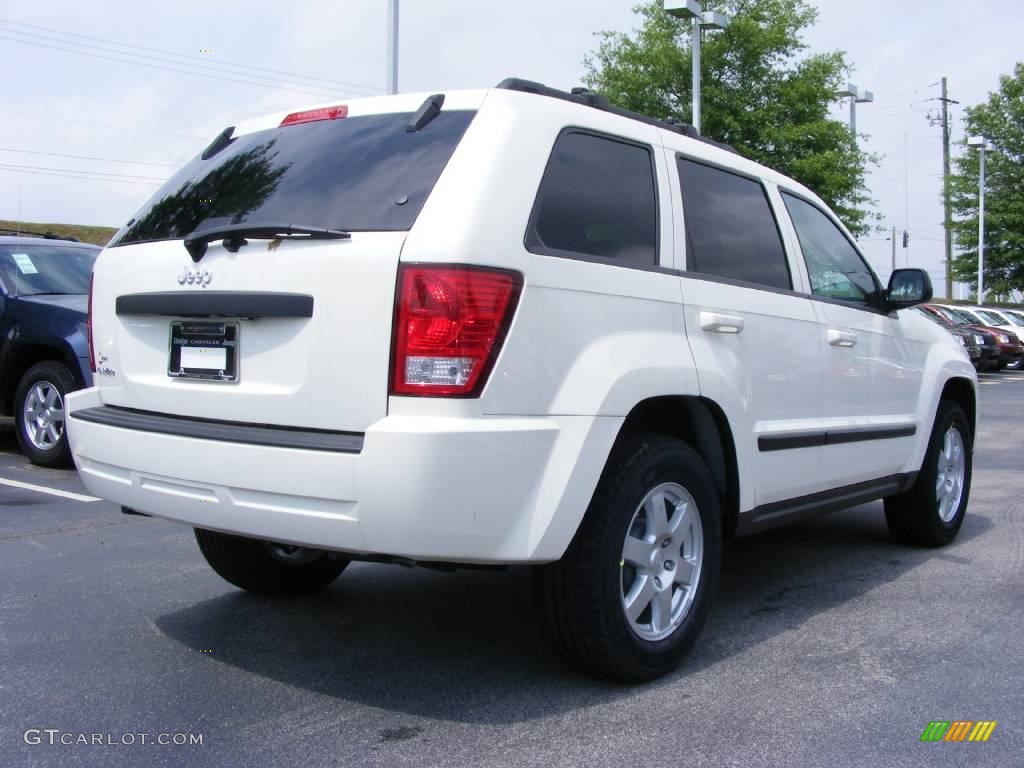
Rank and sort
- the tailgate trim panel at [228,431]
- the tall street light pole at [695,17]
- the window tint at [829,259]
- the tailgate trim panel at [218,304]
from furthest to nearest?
the tall street light pole at [695,17] → the window tint at [829,259] → the tailgate trim panel at [218,304] → the tailgate trim panel at [228,431]

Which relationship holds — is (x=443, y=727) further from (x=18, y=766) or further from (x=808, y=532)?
(x=808, y=532)

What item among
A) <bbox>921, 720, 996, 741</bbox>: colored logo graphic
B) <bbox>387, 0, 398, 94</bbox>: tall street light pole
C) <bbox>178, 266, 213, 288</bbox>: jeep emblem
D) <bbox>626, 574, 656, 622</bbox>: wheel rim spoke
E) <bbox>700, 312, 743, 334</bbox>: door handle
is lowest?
<bbox>921, 720, 996, 741</bbox>: colored logo graphic

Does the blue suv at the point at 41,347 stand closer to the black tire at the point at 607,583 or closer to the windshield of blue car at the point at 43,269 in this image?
the windshield of blue car at the point at 43,269

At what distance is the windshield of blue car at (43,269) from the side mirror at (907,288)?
620 cm

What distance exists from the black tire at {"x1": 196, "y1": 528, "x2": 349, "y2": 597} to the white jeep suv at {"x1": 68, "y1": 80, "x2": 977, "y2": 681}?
28mm

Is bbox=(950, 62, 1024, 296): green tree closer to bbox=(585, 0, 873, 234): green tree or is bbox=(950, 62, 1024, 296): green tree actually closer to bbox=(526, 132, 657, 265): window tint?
bbox=(585, 0, 873, 234): green tree

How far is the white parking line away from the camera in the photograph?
21.8 ft

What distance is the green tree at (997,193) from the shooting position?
45531mm

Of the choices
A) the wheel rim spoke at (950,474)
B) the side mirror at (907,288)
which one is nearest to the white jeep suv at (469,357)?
the side mirror at (907,288)

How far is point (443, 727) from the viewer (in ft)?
10.1

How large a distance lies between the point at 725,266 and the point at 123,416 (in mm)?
2227

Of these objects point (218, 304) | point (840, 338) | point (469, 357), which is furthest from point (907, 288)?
point (218, 304)

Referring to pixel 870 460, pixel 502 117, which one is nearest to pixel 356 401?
pixel 502 117

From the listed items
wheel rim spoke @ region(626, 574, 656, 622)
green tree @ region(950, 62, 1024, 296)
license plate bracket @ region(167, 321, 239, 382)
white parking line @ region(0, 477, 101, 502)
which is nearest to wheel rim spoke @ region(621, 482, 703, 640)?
wheel rim spoke @ region(626, 574, 656, 622)
